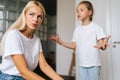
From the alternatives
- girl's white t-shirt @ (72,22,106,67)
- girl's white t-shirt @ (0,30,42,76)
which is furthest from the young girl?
girl's white t-shirt @ (0,30,42,76)

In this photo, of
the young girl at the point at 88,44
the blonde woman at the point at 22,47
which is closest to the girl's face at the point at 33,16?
the blonde woman at the point at 22,47

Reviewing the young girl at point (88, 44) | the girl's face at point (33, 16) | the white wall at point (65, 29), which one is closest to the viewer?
the girl's face at point (33, 16)

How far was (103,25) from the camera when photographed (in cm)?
264

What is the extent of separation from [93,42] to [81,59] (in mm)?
197

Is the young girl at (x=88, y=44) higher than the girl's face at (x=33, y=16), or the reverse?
the girl's face at (x=33, y=16)

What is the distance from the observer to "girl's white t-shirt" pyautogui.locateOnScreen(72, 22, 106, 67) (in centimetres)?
179

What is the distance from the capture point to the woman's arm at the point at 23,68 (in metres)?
0.95

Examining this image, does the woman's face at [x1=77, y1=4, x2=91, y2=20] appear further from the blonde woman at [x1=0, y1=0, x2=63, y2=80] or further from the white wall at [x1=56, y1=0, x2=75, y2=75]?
the white wall at [x1=56, y1=0, x2=75, y2=75]

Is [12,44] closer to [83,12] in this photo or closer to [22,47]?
[22,47]

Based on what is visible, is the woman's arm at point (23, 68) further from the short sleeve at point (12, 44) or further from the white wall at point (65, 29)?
the white wall at point (65, 29)

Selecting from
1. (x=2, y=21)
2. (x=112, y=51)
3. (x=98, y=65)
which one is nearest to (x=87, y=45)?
(x=98, y=65)

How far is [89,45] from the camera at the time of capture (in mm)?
1804

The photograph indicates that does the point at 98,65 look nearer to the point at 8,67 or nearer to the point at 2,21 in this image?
the point at 8,67

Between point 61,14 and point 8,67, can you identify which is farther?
point 61,14
